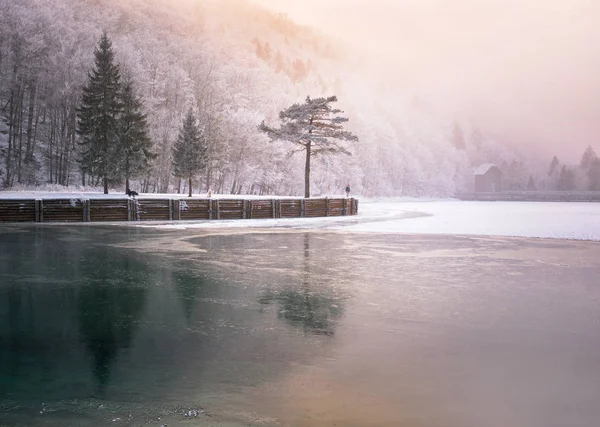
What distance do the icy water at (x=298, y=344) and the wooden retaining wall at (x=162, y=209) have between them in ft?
63.3

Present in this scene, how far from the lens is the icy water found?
4375 millimetres

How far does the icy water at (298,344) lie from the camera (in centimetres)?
438

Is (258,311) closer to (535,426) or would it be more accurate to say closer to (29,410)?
(29,410)

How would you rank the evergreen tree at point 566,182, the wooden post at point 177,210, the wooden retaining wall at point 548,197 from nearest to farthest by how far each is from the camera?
the wooden post at point 177,210, the wooden retaining wall at point 548,197, the evergreen tree at point 566,182

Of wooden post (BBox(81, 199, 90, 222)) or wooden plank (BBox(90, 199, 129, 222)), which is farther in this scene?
wooden plank (BBox(90, 199, 129, 222))

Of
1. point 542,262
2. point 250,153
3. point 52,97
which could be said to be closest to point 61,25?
point 52,97

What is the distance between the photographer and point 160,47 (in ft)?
267

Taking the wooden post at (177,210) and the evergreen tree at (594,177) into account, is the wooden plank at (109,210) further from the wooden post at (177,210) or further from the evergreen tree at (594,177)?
the evergreen tree at (594,177)

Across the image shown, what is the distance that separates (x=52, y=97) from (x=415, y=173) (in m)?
74.1

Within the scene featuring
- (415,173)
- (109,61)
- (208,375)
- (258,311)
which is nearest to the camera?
(208,375)

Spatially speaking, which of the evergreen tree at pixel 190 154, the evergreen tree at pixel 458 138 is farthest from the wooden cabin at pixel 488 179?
the evergreen tree at pixel 190 154

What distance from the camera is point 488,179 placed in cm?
12688

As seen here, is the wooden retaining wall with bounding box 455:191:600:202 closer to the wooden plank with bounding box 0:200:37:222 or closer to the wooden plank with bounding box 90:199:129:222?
the wooden plank with bounding box 90:199:129:222

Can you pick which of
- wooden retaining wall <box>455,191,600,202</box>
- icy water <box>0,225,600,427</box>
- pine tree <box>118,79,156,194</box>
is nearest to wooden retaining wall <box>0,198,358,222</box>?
pine tree <box>118,79,156,194</box>
